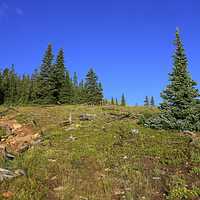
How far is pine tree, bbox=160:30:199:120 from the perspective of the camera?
2763cm

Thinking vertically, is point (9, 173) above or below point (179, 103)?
below

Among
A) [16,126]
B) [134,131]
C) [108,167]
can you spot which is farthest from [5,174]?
[16,126]

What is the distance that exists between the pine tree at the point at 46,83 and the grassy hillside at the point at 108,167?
3797 cm

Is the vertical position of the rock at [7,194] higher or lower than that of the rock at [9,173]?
lower

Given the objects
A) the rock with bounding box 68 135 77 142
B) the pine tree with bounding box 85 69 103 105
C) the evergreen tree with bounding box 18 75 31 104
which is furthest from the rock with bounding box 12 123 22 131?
the evergreen tree with bounding box 18 75 31 104

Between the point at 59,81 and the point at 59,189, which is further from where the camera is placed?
the point at 59,81

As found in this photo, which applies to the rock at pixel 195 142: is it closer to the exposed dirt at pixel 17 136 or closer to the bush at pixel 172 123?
the bush at pixel 172 123

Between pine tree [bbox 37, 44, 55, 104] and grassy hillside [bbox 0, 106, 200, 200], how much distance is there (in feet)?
125

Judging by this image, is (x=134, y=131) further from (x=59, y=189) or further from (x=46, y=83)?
(x=46, y=83)

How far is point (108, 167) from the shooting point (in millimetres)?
16766

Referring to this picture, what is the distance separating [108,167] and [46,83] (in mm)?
47627

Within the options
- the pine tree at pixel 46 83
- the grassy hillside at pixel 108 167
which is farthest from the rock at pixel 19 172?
the pine tree at pixel 46 83

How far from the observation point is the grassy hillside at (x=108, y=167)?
528 inches

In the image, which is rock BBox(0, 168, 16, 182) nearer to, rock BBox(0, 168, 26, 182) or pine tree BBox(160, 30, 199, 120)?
rock BBox(0, 168, 26, 182)
